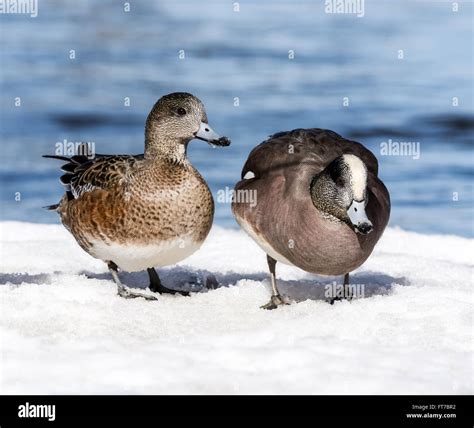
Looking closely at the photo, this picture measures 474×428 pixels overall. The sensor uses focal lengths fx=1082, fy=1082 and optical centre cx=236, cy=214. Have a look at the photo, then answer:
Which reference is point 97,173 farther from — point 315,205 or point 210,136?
point 315,205

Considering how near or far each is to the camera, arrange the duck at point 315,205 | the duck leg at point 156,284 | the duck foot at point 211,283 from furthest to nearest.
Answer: the duck foot at point 211,283, the duck leg at point 156,284, the duck at point 315,205

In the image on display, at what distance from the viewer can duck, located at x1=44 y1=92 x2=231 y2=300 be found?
5.93 meters

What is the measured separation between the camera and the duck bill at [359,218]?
18.3 ft

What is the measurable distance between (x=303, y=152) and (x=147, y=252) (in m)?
1.08

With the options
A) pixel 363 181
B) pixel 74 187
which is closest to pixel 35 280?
pixel 74 187

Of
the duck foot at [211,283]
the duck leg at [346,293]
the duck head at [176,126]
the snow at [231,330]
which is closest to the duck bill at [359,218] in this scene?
the snow at [231,330]

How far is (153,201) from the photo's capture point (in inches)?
235

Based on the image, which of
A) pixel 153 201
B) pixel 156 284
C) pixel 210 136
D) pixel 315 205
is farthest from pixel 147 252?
pixel 315 205

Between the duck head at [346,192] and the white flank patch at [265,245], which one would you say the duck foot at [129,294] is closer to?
the white flank patch at [265,245]

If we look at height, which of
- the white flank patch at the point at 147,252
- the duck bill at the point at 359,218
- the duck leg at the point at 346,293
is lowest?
the duck leg at the point at 346,293

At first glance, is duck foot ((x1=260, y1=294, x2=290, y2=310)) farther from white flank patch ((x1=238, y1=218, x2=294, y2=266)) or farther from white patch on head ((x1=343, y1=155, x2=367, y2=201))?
white patch on head ((x1=343, y1=155, x2=367, y2=201))

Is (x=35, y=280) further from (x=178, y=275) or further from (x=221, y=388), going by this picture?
(x=221, y=388)

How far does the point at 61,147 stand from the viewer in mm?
11891

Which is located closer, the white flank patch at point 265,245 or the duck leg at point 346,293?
the white flank patch at point 265,245
